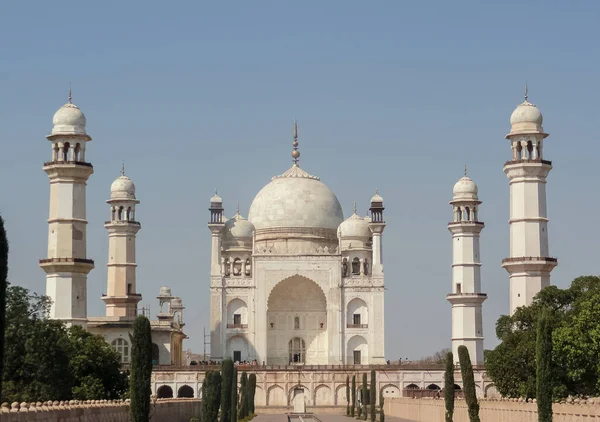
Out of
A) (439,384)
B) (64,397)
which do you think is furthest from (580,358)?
(439,384)

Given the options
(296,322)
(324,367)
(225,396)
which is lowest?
(225,396)

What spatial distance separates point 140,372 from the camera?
28500 mm

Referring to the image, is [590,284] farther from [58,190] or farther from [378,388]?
[58,190]

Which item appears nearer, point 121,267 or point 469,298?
point 469,298

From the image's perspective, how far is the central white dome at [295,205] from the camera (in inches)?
2968

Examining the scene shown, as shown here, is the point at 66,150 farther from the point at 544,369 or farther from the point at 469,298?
the point at 544,369

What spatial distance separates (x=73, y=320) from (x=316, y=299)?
60.5ft

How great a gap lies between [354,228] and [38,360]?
33.9 metres

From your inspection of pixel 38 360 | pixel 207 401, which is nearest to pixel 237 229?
pixel 38 360

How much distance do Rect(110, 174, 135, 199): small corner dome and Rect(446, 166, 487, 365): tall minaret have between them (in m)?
18.3

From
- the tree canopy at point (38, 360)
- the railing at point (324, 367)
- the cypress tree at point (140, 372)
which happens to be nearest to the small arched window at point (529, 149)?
the railing at point (324, 367)

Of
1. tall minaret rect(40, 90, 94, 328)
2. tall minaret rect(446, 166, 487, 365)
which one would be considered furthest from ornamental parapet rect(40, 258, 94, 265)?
tall minaret rect(446, 166, 487, 365)

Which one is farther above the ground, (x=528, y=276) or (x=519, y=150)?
(x=519, y=150)

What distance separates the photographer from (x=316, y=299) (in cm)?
7300
